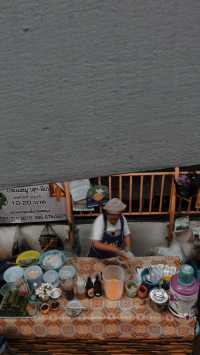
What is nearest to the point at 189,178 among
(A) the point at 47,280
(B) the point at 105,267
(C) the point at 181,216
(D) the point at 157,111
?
(C) the point at 181,216

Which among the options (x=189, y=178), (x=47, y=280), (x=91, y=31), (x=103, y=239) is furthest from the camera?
(x=189, y=178)

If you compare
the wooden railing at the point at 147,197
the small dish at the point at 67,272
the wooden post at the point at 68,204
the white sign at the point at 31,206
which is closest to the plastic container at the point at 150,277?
the small dish at the point at 67,272

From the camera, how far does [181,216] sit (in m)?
4.91

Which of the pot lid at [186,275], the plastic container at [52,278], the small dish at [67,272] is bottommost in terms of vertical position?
the plastic container at [52,278]

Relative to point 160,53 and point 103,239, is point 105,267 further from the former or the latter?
point 160,53

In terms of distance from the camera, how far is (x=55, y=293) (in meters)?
3.07

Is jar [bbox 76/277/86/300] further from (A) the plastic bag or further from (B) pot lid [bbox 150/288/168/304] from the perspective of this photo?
(A) the plastic bag

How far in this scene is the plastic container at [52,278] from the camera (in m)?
3.14

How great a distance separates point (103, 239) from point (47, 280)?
0.86 meters

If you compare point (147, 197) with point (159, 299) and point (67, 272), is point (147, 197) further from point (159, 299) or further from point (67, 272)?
point (159, 299)

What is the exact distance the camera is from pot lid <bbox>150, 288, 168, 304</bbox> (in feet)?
9.43

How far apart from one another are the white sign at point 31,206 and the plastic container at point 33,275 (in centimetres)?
164

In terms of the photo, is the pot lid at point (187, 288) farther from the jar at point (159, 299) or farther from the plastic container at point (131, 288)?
the plastic container at point (131, 288)

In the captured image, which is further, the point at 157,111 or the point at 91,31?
the point at 157,111
